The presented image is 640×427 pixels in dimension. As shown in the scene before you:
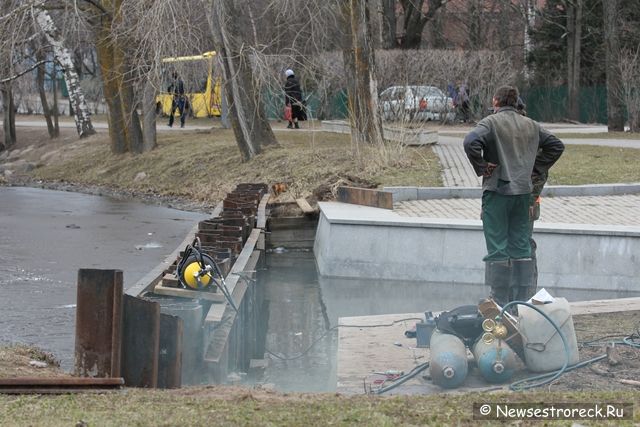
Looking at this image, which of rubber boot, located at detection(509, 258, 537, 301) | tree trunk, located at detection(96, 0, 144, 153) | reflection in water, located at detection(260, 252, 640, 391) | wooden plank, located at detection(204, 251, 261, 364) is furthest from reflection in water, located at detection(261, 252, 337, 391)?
tree trunk, located at detection(96, 0, 144, 153)

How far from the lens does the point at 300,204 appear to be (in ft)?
66.0

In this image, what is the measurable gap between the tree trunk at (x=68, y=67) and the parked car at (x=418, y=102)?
9.62m

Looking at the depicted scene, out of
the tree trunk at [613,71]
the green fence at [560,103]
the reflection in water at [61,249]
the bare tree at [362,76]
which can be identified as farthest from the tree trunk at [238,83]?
the green fence at [560,103]

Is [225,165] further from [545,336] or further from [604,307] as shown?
[545,336]

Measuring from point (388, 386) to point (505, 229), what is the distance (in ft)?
7.72

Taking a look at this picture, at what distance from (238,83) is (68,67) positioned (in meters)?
11.6

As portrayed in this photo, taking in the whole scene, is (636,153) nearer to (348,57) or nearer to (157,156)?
(348,57)

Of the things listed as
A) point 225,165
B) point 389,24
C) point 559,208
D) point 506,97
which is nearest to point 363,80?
point 225,165

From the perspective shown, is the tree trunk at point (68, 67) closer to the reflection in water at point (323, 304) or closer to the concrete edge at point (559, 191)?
the concrete edge at point (559, 191)

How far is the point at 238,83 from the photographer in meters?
25.8

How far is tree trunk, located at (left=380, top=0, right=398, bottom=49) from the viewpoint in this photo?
52031 millimetres

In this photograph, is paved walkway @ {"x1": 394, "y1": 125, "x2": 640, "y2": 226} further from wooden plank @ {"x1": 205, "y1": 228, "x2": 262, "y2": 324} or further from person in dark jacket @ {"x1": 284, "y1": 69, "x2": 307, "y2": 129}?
person in dark jacket @ {"x1": 284, "y1": 69, "x2": 307, "y2": 129}

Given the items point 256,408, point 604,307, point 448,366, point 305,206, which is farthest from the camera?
point 305,206

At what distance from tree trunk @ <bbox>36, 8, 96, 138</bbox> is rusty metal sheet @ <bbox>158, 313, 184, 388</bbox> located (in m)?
22.0
